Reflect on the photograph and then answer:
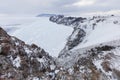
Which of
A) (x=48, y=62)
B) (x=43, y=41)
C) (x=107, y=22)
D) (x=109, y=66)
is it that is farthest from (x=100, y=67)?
(x=43, y=41)

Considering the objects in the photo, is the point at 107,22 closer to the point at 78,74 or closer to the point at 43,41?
the point at 43,41

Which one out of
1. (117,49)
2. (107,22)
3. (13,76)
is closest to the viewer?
(13,76)

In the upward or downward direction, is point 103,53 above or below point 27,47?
below

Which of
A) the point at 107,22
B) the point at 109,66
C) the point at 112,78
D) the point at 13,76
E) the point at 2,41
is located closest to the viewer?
the point at 13,76

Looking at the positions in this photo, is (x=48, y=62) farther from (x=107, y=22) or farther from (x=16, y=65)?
(x=107, y=22)

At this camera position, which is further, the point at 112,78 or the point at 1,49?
the point at 112,78

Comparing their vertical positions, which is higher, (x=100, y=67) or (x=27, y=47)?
(x=27, y=47)

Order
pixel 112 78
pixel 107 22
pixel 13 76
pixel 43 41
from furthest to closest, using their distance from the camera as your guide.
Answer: pixel 43 41 < pixel 107 22 < pixel 112 78 < pixel 13 76

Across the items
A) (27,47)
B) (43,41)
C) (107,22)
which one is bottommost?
(43,41)

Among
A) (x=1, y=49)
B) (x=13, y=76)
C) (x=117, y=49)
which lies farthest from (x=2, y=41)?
(x=117, y=49)
